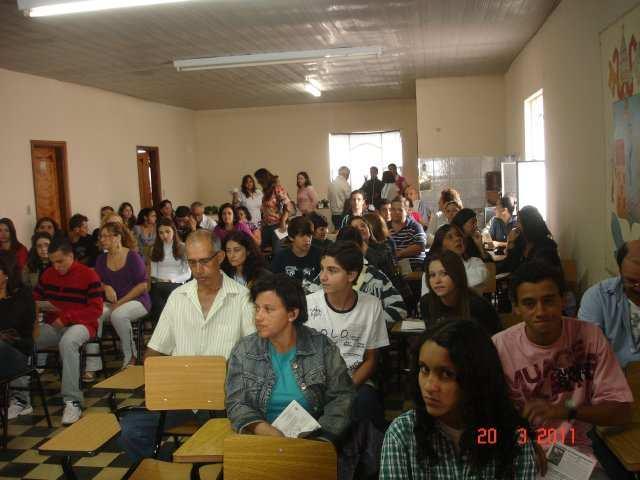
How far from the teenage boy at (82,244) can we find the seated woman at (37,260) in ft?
2.75

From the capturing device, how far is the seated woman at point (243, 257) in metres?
5.20

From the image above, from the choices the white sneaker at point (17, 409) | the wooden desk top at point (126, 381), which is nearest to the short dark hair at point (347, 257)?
the wooden desk top at point (126, 381)

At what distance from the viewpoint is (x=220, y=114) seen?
54.5 feet

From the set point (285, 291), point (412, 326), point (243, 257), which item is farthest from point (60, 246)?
point (285, 291)

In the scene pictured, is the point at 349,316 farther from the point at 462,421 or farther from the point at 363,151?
the point at 363,151

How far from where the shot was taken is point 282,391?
2.83 meters

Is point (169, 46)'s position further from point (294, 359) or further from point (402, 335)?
point (294, 359)

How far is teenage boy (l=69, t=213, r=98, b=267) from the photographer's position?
8.02m

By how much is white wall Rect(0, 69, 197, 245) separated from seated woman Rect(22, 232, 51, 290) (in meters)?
2.13

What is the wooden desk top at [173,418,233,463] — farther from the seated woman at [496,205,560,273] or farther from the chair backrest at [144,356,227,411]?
the seated woman at [496,205,560,273]

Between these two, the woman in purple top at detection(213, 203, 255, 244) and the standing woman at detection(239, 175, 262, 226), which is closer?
the woman in purple top at detection(213, 203, 255, 244)

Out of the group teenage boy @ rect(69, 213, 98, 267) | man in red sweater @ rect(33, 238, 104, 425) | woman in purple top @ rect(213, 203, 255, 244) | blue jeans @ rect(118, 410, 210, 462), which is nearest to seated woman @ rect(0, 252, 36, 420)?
man in red sweater @ rect(33, 238, 104, 425)

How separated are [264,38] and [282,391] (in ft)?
19.2

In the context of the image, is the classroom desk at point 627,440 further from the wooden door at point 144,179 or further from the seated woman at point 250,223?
the wooden door at point 144,179
